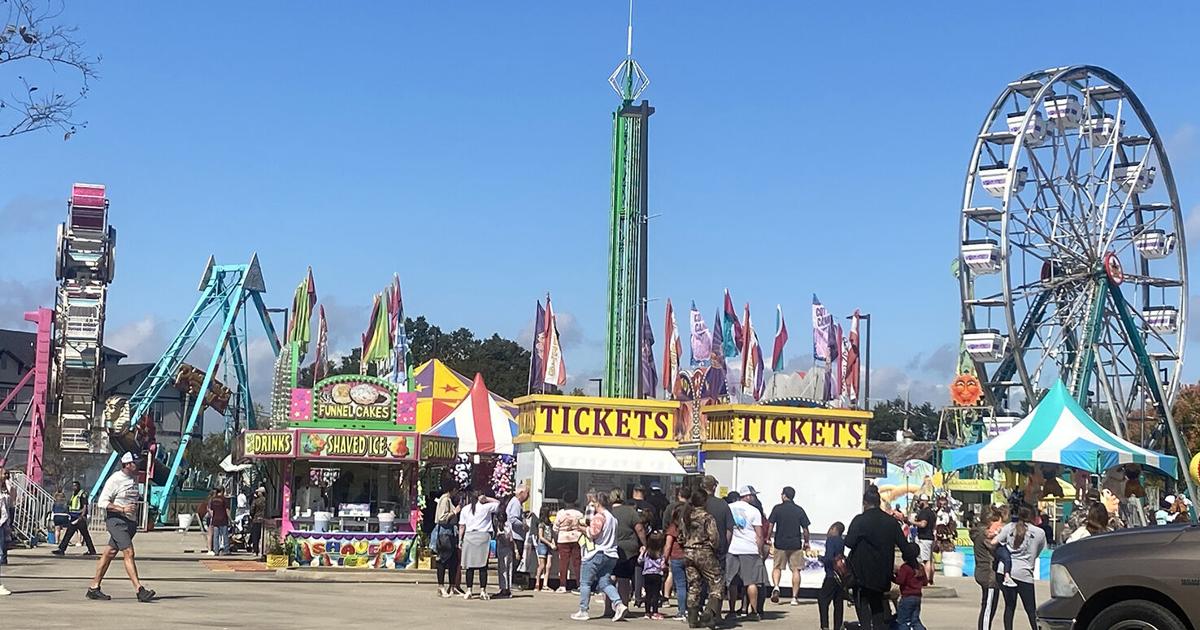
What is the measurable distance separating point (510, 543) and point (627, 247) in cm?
4067

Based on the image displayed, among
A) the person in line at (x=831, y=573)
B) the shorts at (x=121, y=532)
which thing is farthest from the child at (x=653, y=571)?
the shorts at (x=121, y=532)

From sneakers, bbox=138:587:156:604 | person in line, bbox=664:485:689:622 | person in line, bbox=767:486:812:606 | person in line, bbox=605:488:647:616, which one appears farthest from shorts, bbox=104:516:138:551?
person in line, bbox=767:486:812:606

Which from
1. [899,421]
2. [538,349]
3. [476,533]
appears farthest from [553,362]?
[899,421]

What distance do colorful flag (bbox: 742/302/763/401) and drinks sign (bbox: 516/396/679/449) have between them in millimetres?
11814

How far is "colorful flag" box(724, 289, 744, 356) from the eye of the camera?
1449 inches

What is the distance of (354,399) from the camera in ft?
82.8

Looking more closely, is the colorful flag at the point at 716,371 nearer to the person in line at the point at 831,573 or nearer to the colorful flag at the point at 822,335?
the colorful flag at the point at 822,335

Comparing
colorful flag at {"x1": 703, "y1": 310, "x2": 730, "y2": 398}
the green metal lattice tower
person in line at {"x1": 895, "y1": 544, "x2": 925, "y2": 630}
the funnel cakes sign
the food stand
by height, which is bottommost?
person in line at {"x1": 895, "y1": 544, "x2": 925, "y2": 630}

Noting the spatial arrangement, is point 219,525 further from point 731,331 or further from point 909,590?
point 909,590

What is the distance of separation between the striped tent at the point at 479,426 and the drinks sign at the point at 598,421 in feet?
39.2

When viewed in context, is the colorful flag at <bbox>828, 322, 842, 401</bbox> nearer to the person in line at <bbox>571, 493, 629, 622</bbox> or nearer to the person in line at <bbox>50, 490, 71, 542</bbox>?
the person in line at <bbox>50, 490, 71, 542</bbox>

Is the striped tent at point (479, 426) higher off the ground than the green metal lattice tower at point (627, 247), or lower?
lower

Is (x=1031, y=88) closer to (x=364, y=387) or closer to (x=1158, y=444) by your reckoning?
(x=1158, y=444)

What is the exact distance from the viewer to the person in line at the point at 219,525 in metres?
28.1
